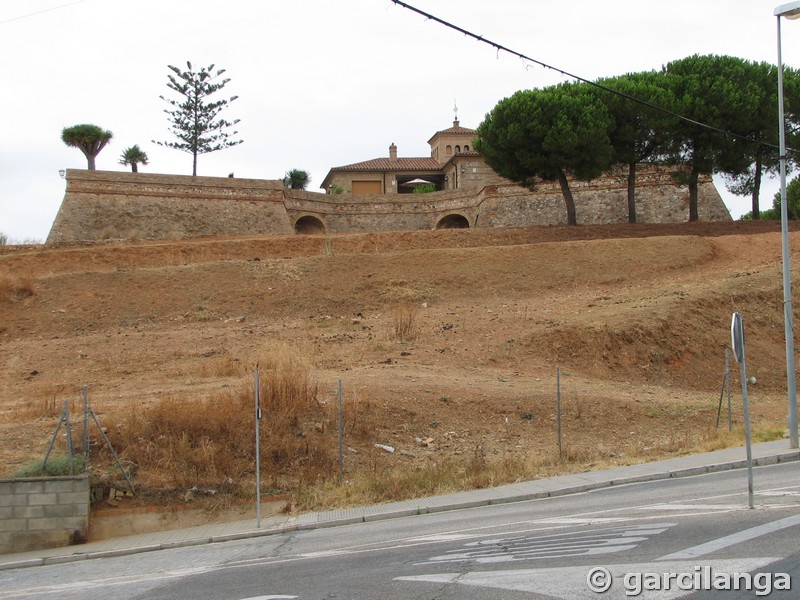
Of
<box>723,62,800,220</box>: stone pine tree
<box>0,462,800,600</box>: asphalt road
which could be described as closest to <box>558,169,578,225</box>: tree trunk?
<box>723,62,800,220</box>: stone pine tree

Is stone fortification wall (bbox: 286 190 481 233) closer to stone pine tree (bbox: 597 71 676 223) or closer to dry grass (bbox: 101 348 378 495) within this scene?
stone pine tree (bbox: 597 71 676 223)

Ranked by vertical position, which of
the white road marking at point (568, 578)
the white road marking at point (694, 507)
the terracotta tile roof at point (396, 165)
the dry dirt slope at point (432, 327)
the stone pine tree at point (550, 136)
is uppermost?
the terracotta tile roof at point (396, 165)

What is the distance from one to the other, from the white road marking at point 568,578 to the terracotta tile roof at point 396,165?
56.5m

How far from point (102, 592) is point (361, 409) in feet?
26.7

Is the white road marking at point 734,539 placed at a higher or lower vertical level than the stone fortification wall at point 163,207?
lower

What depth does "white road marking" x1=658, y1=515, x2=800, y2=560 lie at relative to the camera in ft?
25.1

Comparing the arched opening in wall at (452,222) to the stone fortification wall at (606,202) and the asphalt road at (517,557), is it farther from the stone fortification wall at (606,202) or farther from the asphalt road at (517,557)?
the asphalt road at (517,557)

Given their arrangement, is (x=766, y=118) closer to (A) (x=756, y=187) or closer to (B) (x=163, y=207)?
(A) (x=756, y=187)

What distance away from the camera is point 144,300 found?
28953 millimetres

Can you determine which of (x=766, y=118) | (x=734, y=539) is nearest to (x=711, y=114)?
(x=766, y=118)

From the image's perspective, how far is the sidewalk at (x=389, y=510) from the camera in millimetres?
12258

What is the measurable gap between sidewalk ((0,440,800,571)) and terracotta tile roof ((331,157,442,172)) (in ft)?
166

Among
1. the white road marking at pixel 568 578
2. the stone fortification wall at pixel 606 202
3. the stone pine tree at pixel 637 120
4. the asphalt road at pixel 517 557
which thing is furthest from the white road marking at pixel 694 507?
the stone fortification wall at pixel 606 202

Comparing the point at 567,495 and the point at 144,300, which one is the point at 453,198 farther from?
the point at 567,495
